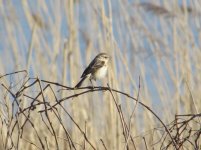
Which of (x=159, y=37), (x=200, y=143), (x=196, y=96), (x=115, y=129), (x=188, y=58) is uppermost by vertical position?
(x=159, y=37)

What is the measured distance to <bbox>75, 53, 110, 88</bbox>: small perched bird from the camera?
9.36 ft

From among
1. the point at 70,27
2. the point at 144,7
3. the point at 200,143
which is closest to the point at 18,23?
the point at 70,27

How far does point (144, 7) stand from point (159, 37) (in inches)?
13.0

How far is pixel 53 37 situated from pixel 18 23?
1.17 feet

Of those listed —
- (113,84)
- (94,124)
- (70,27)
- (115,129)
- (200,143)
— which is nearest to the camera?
(200,143)

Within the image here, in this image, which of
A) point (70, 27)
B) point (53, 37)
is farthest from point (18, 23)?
point (70, 27)

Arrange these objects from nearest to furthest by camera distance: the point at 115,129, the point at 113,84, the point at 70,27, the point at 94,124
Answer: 1. the point at 113,84
2. the point at 115,129
3. the point at 70,27
4. the point at 94,124

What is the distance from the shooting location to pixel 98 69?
290cm

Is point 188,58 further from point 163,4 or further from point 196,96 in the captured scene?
point 163,4

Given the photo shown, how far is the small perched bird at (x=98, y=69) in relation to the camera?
2.85 m

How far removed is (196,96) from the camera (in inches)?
149

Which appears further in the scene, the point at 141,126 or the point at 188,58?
the point at 141,126

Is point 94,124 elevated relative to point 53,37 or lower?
lower

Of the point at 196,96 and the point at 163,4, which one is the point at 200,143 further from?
the point at 163,4
